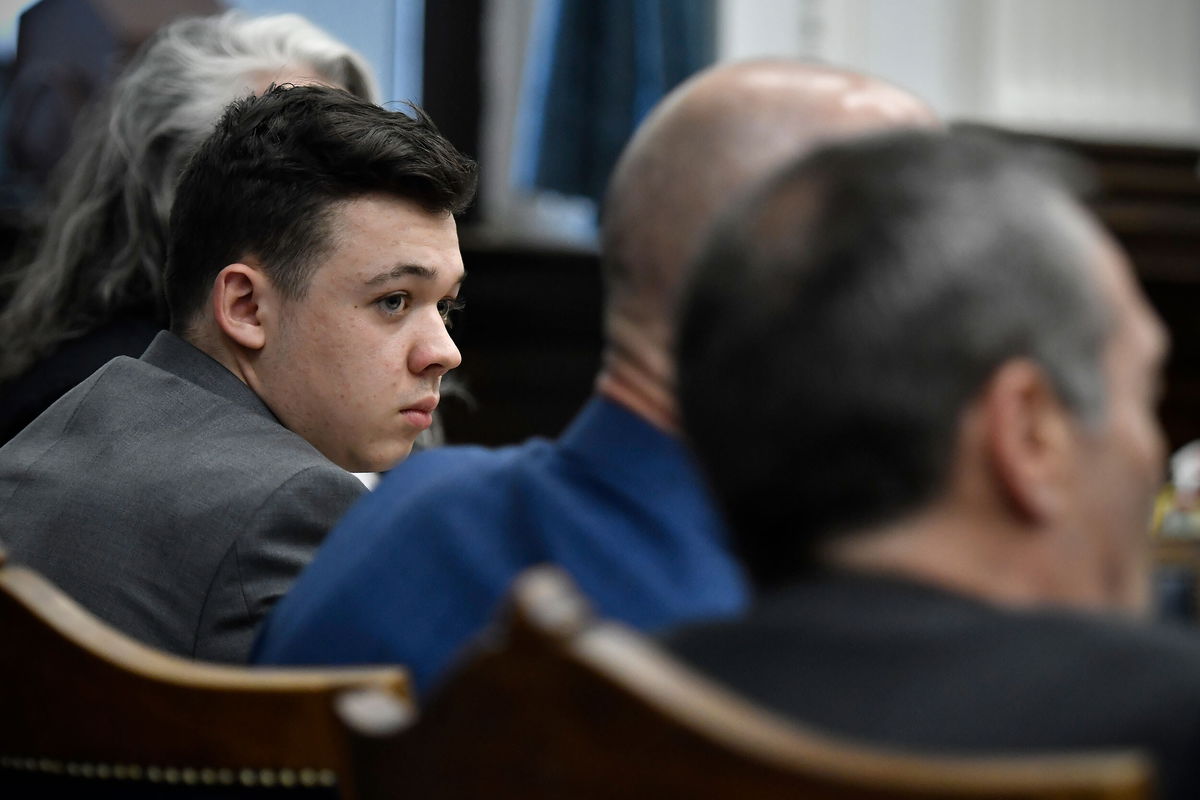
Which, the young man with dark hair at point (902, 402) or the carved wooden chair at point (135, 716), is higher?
the young man with dark hair at point (902, 402)

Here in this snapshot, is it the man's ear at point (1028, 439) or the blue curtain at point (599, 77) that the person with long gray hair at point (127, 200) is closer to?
the blue curtain at point (599, 77)

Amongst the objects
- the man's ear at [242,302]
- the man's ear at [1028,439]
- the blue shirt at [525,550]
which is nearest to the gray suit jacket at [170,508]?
the man's ear at [242,302]

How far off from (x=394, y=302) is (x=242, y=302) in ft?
0.57

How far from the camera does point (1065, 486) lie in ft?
2.64

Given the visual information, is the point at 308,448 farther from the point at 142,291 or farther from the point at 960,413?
the point at 960,413

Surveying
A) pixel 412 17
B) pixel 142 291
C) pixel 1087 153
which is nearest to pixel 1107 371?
pixel 142 291

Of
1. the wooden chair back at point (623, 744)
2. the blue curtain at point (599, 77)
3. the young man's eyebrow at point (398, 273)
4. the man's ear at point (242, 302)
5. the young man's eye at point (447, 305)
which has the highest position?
the wooden chair back at point (623, 744)

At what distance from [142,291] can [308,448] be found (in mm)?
735

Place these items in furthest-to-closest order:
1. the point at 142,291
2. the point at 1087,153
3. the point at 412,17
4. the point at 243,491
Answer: the point at 1087,153
the point at 412,17
the point at 142,291
the point at 243,491

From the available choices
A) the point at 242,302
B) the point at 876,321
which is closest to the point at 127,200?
the point at 242,302

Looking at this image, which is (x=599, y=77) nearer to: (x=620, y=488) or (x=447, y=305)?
(x=447, y=305)

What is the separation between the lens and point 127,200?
2.26m

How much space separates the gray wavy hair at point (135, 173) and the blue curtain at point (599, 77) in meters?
1.47

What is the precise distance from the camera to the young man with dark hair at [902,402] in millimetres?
732
